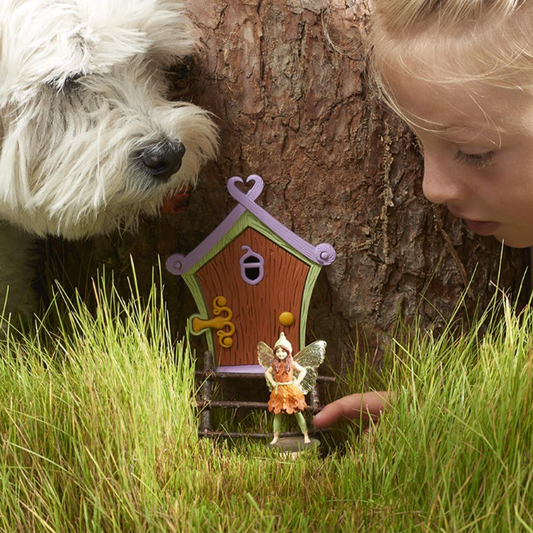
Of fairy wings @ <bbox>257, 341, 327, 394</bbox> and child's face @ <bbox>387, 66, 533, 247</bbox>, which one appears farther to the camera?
fairy wings @ <bbox>257, 341, 327, 394</bbox>

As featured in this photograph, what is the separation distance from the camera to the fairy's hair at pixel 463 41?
3.99 feet

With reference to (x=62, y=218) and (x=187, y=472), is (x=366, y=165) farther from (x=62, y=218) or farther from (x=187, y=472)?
(x=187, y=472)

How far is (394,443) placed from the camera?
1.24 metres

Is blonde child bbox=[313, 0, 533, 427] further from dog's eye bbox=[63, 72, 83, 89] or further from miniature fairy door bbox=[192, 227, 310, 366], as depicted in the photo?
dog's eye bbox=[63, 72, 83, 89]

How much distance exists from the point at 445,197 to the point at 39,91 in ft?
2.64

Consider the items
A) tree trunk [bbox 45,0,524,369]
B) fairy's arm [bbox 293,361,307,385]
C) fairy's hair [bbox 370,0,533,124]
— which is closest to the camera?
fairy's hair [bbox 370,0,533,124]

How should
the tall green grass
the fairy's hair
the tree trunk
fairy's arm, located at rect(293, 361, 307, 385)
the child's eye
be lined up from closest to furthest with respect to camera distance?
the tall green grass, the fairy's hair, the child's eye, fairy's arm, located at rect(293, 361, 307, 385), the tree trunk

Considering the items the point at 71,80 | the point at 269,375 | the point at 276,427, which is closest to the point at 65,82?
the point at 71,80

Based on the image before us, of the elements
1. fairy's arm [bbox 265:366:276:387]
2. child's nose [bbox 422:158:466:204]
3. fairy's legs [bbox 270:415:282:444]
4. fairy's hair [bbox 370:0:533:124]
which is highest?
fairy's hair [bbox 370:0:533:124]

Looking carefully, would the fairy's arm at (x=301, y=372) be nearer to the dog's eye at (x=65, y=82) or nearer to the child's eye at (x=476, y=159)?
the child's eye at (x=476, y=159)

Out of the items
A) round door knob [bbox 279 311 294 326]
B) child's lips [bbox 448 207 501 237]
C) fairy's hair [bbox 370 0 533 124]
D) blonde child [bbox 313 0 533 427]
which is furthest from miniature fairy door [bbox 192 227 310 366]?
fairy's hair [bbox 370 0 533 124]

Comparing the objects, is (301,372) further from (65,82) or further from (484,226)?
(65,82)

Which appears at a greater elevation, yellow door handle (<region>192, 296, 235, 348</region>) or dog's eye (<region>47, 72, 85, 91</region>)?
dog's eye (<region>47, 72, 85, 91</region>)

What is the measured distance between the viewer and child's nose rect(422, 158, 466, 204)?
4.58 ft
